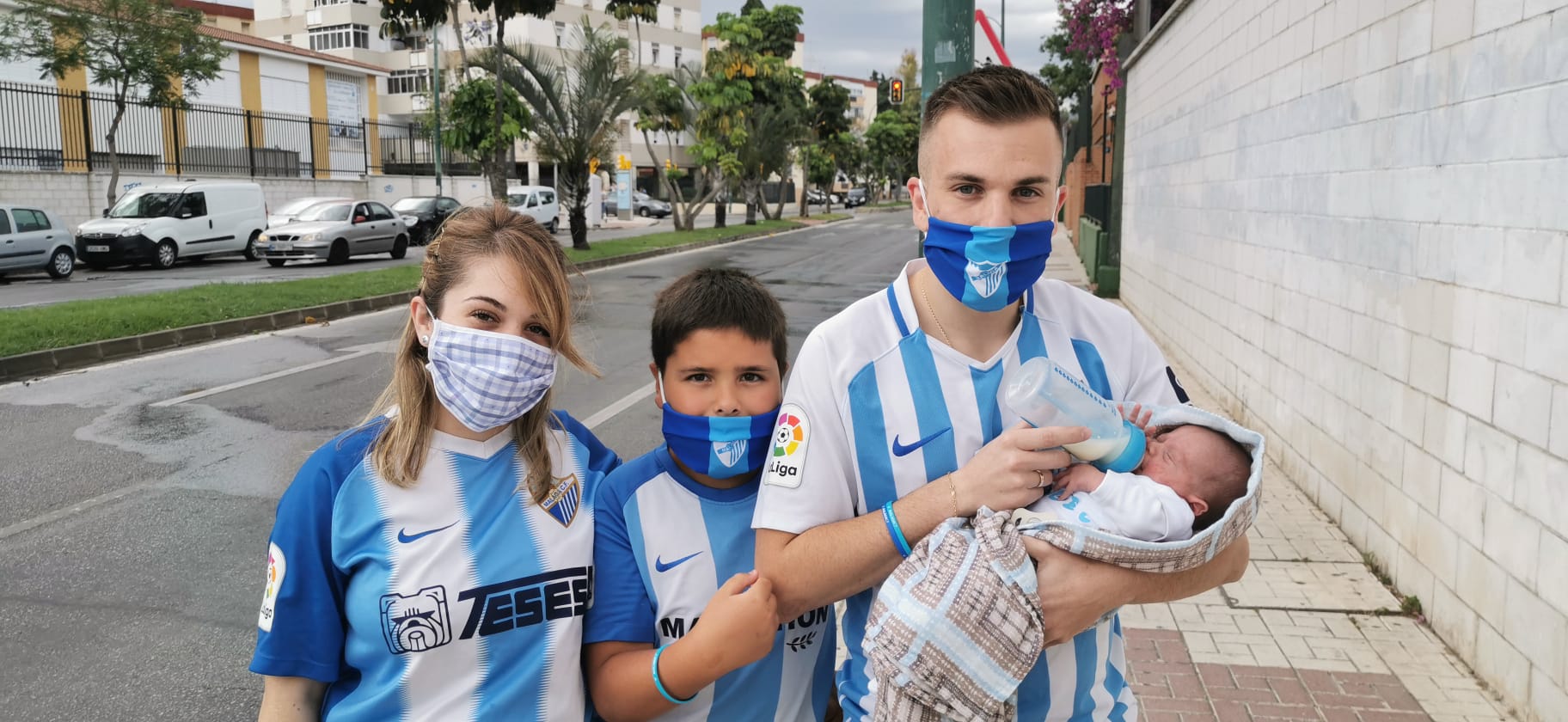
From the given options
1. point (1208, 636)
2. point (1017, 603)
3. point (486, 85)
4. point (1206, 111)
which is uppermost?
point (486, 85)

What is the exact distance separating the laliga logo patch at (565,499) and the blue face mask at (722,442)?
215mm

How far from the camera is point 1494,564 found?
4004mm

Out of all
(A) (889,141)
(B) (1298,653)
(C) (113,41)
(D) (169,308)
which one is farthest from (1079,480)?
(A) (889,141)

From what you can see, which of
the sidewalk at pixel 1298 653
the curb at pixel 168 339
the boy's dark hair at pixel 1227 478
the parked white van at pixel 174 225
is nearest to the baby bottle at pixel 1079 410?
the boy's dark hair at pixel 1227 478

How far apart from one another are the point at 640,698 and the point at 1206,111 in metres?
9.40

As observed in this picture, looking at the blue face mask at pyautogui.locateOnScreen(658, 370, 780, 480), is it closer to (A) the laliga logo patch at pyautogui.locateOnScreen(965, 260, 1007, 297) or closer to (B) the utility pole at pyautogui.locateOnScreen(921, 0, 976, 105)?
(A) the laliga logo patch at pyautogui.locateOnScreen(965, 260, 1007, 297)

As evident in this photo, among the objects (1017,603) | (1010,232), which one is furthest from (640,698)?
(1010,232)

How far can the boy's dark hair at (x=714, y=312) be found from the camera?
7.16 feet

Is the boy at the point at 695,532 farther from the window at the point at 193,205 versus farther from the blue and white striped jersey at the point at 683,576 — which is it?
the window at the point at 193,205

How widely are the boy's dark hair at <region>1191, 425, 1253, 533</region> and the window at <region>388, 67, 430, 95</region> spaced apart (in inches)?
2644

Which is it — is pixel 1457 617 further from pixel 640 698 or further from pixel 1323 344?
pixel 640 698

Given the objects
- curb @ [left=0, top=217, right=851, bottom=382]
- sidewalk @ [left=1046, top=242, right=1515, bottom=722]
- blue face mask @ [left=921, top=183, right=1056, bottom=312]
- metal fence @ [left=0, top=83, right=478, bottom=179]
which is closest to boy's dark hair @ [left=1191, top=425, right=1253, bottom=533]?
blue face mask @ [left=921, top=183, right=1056, bottom=312]

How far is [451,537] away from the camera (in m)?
2.01

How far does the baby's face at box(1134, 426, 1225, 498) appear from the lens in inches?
76.4
